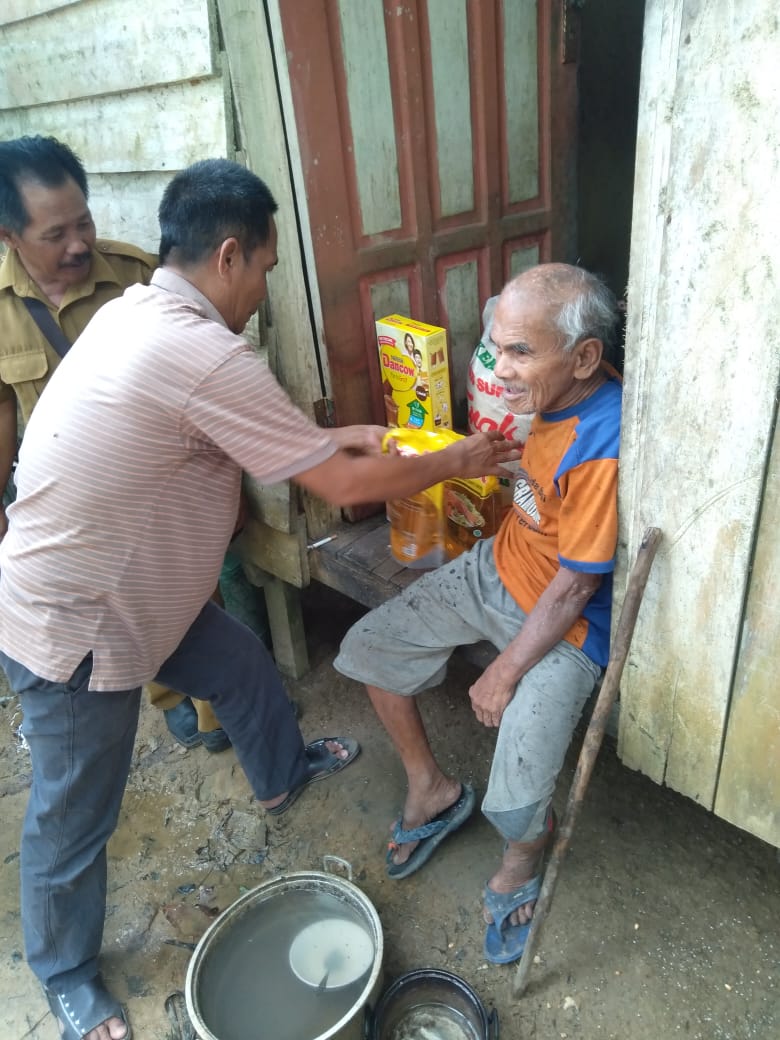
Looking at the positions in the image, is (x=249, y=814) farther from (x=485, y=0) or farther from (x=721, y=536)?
(x=485, y=0)

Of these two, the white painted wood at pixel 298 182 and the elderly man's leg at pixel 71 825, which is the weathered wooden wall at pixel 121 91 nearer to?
the white painted wood at pixel 298 182

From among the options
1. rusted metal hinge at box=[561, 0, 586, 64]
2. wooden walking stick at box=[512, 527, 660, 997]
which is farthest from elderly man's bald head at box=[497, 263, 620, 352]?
rusted metal hinge at box=[561, 0, 586, 64]

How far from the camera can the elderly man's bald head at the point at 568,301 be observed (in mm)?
1733

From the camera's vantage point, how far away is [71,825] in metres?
2.01

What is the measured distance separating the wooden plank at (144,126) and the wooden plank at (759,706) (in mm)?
1932

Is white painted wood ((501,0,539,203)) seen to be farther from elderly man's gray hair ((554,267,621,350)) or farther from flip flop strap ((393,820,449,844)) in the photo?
flip flop strap ((393,820,449,844))

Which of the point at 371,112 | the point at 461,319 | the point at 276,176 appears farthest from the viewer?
the point at 461,319

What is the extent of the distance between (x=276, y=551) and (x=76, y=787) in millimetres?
1149

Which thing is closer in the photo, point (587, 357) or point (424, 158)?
point (587, 357)

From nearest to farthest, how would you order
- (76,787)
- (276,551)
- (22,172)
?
(76,787) < (22,172) < (276,551)

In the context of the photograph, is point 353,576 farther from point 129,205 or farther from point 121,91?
point 121,91

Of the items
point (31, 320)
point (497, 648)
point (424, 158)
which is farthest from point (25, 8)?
point (497, 648)

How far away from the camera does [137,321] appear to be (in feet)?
5.35

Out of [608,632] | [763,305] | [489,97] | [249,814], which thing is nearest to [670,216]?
[763,305]
